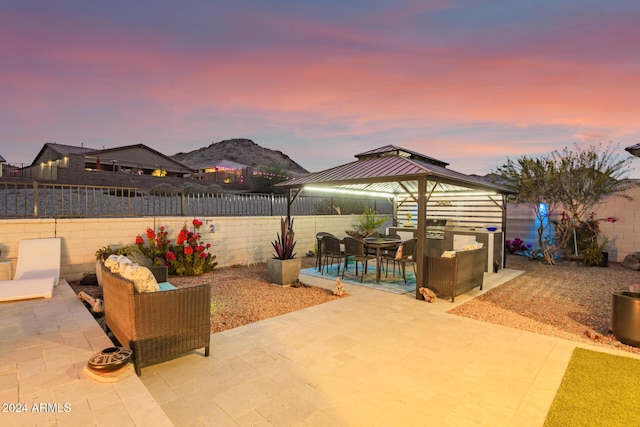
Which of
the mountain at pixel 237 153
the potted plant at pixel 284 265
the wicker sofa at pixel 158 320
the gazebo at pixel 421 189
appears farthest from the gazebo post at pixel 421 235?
the mountain at pixel 237 153

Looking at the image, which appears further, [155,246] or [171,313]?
[155,246]

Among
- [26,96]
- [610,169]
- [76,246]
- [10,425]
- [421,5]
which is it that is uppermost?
[421,5]

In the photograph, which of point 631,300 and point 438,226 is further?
point 438,226

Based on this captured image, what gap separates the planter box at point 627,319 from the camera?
136 inches

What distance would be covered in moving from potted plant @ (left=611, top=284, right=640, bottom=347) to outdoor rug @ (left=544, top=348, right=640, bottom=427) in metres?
0.54

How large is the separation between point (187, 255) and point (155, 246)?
649mm

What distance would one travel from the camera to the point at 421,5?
20.9ft

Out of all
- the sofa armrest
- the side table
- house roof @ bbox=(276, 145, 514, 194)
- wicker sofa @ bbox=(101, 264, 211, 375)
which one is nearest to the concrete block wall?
the side table

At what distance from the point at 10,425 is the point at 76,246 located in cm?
505

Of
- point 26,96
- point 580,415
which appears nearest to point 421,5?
point 580,415

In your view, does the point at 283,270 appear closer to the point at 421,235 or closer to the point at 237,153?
the point at 421,235

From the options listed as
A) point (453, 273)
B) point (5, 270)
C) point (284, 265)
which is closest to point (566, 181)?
point (453, 273)

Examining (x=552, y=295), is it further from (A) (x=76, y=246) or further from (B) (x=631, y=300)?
(A) (x=76, y=246)

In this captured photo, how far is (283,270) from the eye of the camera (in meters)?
5.96
